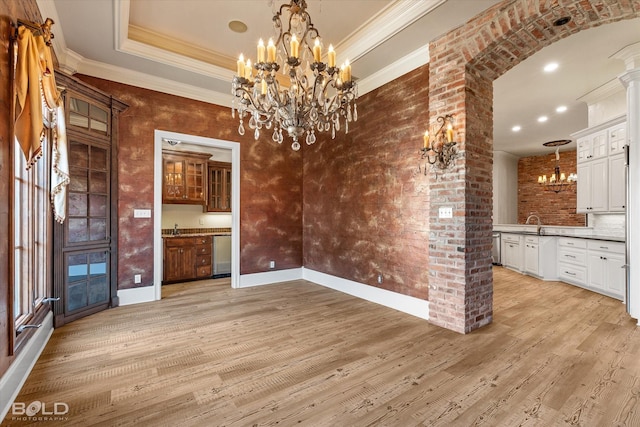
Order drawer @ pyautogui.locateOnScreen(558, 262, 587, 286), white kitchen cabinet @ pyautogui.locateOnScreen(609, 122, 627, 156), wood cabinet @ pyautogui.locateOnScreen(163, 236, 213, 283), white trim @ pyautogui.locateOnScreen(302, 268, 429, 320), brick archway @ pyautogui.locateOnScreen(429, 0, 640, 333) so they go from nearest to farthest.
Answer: brick archway @ pyautogui.locateOnScreen(429, 0, 640, 333) < white trim @ pyautogui.locateOnScreen(302, 268, 429, 320) < white kitchen cabinet @ pyautogui.locateOnScreen(609, 122, 627, 156) < drawer @ pyautogui.locateOnScreen(558, 262, 587, 286) < wood cabinet @ pyautogui.locateOnScreen(163, 236, 213, 283)

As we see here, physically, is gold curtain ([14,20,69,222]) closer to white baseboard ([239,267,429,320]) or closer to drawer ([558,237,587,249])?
white baseboard ([239,267,429,320])

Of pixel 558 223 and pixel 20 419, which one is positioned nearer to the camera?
pixel 20 419

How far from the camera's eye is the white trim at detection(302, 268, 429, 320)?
3.59 meters

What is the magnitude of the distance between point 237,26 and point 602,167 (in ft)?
21.2

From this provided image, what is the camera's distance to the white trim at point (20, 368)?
6.05 feet

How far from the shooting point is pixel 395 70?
3891 millimetres

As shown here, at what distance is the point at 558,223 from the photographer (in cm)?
891

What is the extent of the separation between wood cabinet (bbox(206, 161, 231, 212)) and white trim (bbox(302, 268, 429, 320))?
101 inches

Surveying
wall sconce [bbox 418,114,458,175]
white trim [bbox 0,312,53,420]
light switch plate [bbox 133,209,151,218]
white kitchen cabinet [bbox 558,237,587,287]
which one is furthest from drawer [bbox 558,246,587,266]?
white trim [bbox 0,312,53,420]

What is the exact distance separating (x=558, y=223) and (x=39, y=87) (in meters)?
11.6

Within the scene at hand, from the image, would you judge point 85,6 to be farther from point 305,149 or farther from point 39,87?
point 305,149

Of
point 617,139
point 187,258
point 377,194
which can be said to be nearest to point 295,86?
point 377,194

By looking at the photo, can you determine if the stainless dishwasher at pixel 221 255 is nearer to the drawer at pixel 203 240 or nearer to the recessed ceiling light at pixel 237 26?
the drawer at pixel 203 240

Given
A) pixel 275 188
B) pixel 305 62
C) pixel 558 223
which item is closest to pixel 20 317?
pixel 275 188
